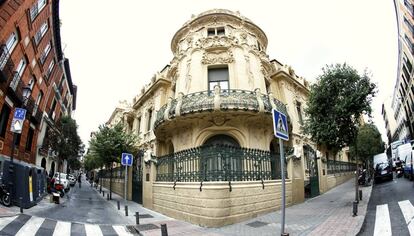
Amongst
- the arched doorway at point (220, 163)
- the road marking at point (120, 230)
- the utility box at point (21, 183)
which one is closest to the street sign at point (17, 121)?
the utility box at point (21, 183)

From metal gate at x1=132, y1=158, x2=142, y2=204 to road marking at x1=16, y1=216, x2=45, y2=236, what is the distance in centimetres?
706

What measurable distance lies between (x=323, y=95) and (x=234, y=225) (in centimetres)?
757

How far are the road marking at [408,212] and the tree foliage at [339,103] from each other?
3371mm

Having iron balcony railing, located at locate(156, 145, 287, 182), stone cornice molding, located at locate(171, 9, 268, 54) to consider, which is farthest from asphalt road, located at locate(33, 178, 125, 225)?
stone cornice molding, located at locate(171, 9, 268, 54)

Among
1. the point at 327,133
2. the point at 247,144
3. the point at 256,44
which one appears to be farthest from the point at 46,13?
the point at 327,133

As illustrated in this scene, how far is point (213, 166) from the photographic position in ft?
27.6

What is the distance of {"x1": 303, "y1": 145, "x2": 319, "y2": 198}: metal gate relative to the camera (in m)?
13.4

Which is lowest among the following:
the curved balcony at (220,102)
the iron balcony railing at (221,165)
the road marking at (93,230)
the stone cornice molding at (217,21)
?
the road marking at (93,230)

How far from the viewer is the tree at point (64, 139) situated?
23.7 metres

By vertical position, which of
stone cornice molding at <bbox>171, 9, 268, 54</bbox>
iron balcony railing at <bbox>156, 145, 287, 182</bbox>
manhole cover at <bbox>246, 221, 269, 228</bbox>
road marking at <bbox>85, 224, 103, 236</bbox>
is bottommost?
road marking at <bbox>85, 224, 103, 236</bbox>

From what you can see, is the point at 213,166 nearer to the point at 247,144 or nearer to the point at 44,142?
the point at 247,144

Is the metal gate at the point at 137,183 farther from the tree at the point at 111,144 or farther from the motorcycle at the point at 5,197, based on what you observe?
the motorcycle at the point at 5,197

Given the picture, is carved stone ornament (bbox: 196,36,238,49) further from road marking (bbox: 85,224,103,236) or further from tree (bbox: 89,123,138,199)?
road marking (bbox: 85,224,103,236)

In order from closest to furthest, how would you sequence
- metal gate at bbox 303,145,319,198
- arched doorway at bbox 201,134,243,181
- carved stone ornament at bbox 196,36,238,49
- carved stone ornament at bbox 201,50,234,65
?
arched doorway at bbox 201,134,243,181 → metal gate at bbox 303,145,319,198 → carved stone ornament at bbox 201,50,234,65 → carved stone ornament at bbox 196,36,238,49
